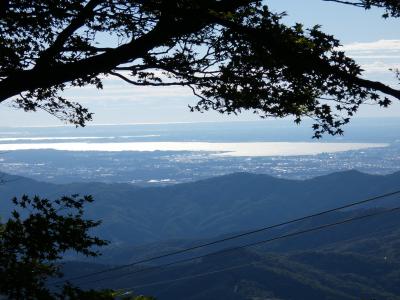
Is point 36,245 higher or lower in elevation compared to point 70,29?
lower

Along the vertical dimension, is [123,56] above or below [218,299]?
above

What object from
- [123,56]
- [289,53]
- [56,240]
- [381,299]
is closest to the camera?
[289,53]

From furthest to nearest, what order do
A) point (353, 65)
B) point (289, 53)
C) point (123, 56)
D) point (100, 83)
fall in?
point (100, 83) < point (123, 56) < point (353, 65) < point (289, 53)

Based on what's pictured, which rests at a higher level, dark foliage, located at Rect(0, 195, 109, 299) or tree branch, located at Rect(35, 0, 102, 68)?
tree branch, located at Rect(35, 0, 102, 68)

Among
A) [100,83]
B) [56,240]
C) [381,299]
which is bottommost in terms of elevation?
[381,299]

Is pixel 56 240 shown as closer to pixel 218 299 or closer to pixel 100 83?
pixel 100 83

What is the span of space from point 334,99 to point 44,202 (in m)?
4.98

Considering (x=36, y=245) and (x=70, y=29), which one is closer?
(x=70, y=29)

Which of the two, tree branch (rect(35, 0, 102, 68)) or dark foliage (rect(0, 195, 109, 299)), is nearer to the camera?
dark foliage (rect(0, 195, 109, 299))

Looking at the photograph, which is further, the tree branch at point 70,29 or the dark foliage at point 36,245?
the tree branch at point 70,29

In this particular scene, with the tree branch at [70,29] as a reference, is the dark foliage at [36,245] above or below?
below

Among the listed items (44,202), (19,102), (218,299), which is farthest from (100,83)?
(218,299)

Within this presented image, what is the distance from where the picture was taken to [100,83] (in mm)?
12414

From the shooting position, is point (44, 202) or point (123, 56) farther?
point (44, 202)
